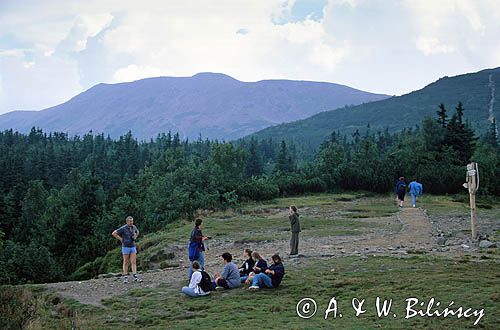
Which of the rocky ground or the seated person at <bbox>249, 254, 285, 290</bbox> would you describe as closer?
the seated person at <bbox>249, 254, 285, 290</bbox>

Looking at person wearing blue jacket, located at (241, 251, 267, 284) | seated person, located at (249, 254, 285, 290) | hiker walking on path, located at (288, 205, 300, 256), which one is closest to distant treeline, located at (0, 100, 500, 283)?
hiker walking on path, located at (288, 205, 300, 256)

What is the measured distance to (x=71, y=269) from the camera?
45.4m

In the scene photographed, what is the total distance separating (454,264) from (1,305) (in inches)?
435

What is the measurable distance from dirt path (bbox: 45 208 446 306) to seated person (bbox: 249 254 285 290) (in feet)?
9.29

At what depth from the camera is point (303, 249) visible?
20.8 m

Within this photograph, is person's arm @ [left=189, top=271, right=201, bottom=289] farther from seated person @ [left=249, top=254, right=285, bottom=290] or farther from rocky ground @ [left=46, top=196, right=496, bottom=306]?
rocky ground @ [left=46, top=196, right=496, bottom=306]

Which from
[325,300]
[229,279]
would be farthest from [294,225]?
[325,300]

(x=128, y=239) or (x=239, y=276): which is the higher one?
(x=128, y=239)

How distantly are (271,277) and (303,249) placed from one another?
23.4 ft

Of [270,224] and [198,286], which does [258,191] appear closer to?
[270,224]

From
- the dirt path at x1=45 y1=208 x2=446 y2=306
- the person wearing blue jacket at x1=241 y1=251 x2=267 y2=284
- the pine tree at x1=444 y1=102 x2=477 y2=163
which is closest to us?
the person wearing blue jacket at x1=241 y1=251 x2=267 y2=284

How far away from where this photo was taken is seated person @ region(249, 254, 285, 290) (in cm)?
1379

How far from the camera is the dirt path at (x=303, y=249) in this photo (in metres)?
15.8

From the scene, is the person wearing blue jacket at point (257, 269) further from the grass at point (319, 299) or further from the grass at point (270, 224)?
the grass at point (270, 224)
